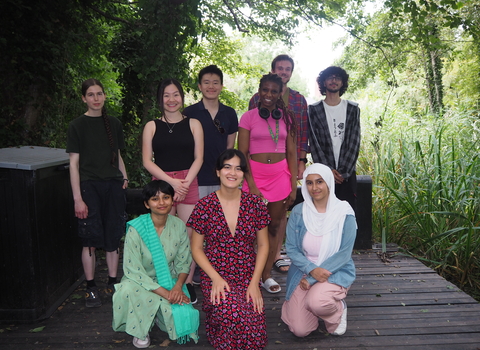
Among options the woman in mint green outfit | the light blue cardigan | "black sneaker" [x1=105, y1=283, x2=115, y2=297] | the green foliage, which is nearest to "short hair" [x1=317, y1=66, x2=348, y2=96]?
the light blue cardigan

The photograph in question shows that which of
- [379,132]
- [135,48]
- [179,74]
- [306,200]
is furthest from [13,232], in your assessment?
[379,132]

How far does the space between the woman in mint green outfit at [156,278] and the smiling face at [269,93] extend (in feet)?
3.46

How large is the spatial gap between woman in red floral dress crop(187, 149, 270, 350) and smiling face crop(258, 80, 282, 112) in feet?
2.43

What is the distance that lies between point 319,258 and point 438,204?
2.24 metres

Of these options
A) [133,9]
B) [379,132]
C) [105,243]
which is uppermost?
[133,9]

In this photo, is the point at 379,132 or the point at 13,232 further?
the point at 379,132

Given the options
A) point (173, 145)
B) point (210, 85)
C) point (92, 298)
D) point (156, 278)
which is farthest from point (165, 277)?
point (210, 85)

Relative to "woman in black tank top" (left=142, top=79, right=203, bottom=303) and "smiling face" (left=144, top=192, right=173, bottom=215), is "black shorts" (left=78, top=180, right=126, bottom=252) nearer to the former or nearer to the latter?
"woman in black tank top" (left=142, top=79, right=203, bottom=303)

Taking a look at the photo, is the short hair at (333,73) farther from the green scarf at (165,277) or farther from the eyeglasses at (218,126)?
the green scarf at (165,277)

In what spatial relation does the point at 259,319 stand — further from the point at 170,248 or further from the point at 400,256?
the point at 400,256

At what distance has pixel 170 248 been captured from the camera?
2.91 m

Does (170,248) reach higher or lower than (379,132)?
lower

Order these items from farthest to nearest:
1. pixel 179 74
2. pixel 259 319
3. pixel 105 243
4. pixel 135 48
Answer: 1. pixel 135 48
2. pixel 179 74
3. pixel 105 243
4. pixel 259 319

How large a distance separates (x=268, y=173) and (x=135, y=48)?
4.11m
